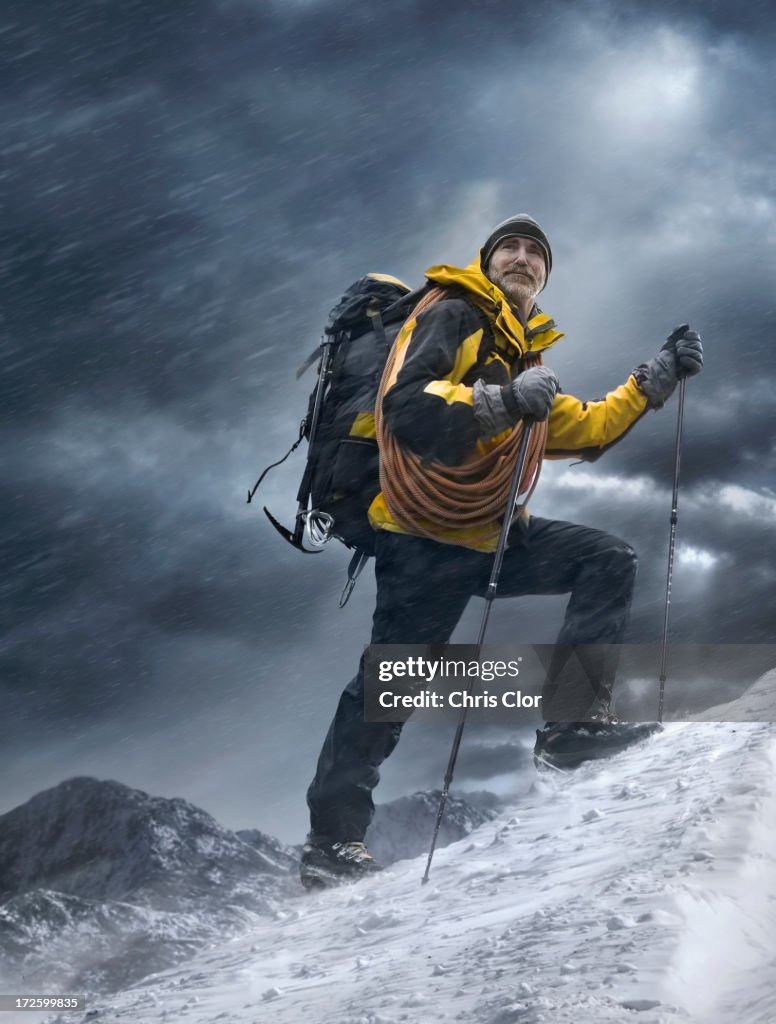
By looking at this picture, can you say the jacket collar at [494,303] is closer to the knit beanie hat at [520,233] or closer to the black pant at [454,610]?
the knit beanie hat at [520,233]

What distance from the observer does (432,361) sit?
→ 524 centimetres

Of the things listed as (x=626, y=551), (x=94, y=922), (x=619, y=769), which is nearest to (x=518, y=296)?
(x=626, y=551)

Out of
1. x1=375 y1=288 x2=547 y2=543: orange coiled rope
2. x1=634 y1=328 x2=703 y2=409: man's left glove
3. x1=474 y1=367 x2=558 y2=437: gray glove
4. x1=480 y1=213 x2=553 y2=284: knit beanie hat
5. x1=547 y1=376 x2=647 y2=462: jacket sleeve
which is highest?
x1=480 y1=213 x2=553 y2=284: knit beanie hat

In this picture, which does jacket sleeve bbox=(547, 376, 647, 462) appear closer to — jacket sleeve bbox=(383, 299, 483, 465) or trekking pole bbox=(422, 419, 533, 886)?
trekking pole bbox=(422, 419, 533, 886)

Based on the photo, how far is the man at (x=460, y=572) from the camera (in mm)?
5395

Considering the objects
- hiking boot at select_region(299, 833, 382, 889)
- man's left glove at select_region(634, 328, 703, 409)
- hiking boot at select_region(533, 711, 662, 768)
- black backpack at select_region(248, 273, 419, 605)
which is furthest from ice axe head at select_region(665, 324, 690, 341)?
hiking boot at select_region(299, 833, 382, 889)

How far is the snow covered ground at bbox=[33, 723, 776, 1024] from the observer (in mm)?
3086

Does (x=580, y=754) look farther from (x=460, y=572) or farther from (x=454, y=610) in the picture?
(x=460, y=572)

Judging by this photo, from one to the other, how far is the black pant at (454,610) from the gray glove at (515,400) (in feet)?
2.40

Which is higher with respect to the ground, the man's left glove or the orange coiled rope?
the man's left glove

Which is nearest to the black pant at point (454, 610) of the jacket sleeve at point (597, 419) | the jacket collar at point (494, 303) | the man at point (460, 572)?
the man at point (460, 572)

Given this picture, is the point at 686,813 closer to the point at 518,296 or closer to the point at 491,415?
the point at 491,415

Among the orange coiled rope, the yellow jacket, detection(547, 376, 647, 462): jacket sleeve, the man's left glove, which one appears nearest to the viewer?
the yellow jacket

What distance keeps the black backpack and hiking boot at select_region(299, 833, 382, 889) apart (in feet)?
4.39
